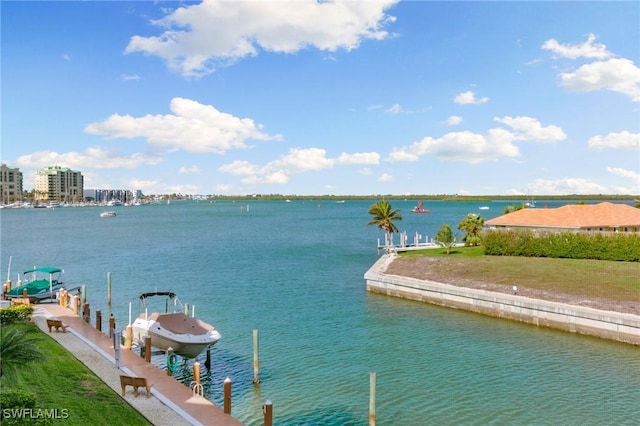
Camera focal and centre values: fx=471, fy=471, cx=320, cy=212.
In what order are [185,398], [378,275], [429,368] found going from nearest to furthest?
[185,398] → [429,368] → [378,275]

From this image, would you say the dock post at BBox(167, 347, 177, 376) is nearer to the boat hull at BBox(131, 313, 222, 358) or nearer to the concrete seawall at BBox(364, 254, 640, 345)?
the boat hull at BBox(131, 313, 222, 358)

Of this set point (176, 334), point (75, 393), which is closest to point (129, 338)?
point (176, 334)

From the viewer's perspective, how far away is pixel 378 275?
129 ft

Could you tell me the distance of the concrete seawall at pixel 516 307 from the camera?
984 inches

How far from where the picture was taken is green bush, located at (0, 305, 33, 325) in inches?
973

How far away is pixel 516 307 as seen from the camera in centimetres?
2970

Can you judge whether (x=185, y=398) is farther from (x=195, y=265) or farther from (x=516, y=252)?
(x=195, y=265)

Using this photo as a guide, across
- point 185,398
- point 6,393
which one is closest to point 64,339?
point 185,398

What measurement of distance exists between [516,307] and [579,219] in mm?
24948

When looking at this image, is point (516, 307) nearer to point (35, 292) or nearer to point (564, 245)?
point (564, 245)

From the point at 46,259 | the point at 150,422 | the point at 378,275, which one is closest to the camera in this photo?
the point at 150,422

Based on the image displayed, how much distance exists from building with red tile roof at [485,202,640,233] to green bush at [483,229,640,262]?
540 cm

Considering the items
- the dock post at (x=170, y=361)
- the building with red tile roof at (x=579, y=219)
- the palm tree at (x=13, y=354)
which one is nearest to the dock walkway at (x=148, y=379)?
the dock post at (x=170, y=361)

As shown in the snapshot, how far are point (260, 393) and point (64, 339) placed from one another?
10353mm
